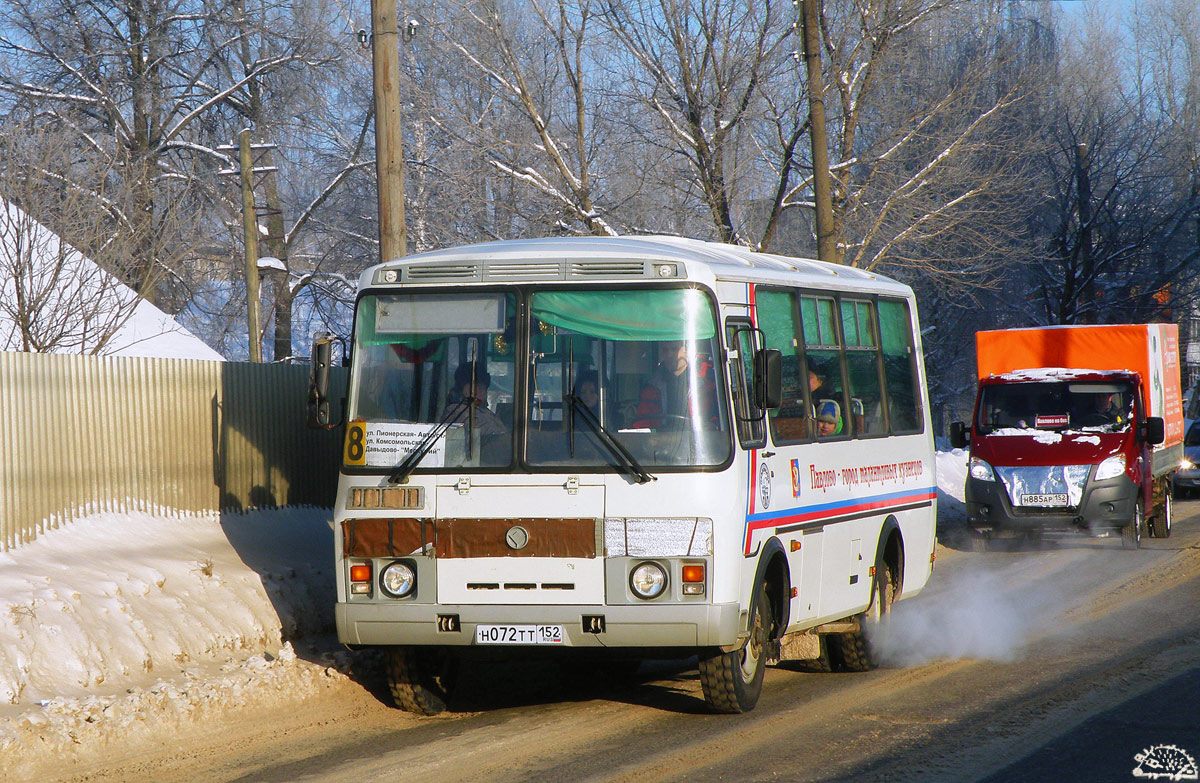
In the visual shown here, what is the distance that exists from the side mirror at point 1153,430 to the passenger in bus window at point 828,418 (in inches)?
374

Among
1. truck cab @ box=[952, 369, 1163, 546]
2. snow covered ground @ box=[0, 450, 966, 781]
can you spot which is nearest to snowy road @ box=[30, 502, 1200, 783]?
snow covered ground @ box=[0, 450, 966, 781]

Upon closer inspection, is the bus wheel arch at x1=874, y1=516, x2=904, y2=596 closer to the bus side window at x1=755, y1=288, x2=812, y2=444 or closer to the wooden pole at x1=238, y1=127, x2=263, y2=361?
the bus side window at x1=755, y1=288, x2=812, y2=444

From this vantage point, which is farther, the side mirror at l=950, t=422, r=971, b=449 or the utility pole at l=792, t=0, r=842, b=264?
the utility pole at l=792, t=0, r=842, b=264

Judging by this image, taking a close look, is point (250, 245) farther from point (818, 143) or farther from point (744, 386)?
point (744, 386)

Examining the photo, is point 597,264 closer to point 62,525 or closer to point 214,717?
point 214,717

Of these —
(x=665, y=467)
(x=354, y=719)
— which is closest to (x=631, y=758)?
(x=665, y=467)

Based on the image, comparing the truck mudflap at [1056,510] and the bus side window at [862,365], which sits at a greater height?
the bus side window at [862,365]

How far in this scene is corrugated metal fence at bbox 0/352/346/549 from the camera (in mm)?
10008

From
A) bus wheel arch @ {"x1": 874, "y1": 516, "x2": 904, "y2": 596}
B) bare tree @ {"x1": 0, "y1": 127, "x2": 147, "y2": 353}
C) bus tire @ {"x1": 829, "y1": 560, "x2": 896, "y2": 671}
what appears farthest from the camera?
bare tree @ {"x1": 0, "y1": 127, "x2": 147, "y2": 353}

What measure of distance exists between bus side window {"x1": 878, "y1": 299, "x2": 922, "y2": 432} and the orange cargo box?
845cm

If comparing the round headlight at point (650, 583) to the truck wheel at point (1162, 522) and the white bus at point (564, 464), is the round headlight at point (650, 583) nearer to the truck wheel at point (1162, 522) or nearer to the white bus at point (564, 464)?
the white bus at point (564, 464)

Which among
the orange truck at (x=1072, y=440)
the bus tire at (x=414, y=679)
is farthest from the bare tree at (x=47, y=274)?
the orange truck at (x=1072, y=440)

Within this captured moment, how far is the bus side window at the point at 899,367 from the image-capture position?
34.9 ft

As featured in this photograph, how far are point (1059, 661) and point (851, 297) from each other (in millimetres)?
3100
